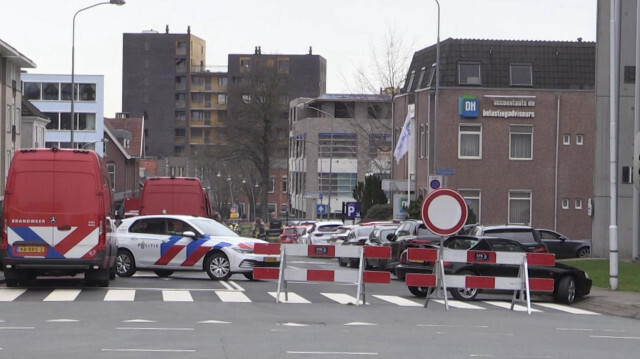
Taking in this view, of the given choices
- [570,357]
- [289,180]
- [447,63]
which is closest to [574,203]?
[447,63]

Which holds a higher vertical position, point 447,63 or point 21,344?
point 447,63

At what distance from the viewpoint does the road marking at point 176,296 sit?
1983 cm

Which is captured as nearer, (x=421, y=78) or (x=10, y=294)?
(x=10, y=294)

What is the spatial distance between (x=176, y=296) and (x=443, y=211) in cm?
494

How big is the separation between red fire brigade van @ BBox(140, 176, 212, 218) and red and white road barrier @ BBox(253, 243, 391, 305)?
1345cm

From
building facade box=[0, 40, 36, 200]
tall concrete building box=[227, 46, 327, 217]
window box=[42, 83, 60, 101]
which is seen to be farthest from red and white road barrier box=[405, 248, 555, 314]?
window box=[42, 83, 60, 101]

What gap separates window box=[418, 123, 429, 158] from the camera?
5669 centimetres

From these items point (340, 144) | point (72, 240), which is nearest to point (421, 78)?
point (72, 240)

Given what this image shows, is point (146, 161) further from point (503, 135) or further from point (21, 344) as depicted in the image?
point (21, 344)

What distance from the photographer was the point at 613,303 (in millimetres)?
21219

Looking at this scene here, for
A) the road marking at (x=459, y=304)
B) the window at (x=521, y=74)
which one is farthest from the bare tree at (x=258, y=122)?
the road marking at (x=459, y=304)

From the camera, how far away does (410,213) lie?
1944 inches

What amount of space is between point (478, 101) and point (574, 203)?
22.4 ft

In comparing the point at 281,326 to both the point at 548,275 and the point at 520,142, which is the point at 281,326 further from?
the point at 520,142
